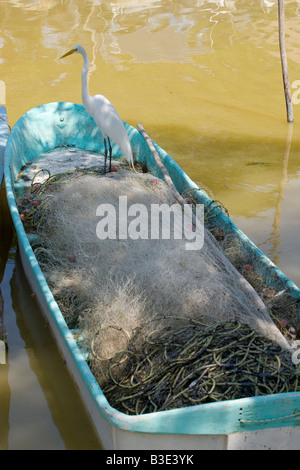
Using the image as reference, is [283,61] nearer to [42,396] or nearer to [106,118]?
[106,118]

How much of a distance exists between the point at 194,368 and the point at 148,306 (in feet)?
2.42

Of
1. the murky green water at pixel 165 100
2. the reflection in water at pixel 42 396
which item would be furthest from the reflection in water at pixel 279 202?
the reflection in water at pixel 42 396

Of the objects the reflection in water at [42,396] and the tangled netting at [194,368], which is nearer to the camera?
the tangled netting at [194,368]

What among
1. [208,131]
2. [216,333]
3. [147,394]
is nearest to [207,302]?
[216,333]

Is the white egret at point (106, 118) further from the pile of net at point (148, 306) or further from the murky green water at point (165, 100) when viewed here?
the murky green water at point (165, 100)

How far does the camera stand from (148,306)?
410 centimetres

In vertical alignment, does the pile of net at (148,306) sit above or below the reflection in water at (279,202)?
above

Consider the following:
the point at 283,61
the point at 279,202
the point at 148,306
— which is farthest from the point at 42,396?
the point at 283,61

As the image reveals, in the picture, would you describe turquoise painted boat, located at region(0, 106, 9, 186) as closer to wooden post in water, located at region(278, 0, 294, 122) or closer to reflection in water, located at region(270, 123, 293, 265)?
reflection in water, located at region(270, 123, 293, 265)

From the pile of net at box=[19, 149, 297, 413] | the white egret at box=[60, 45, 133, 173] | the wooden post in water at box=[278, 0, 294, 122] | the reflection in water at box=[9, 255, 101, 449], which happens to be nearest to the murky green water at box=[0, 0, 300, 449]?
the reflection in water at box=[9, 255, 101, 449]

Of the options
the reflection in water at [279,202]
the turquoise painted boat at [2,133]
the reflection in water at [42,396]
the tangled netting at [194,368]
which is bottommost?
the reflection in water at [42,396]

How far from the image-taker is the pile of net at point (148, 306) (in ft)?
11.4

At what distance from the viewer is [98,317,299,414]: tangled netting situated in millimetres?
3375
